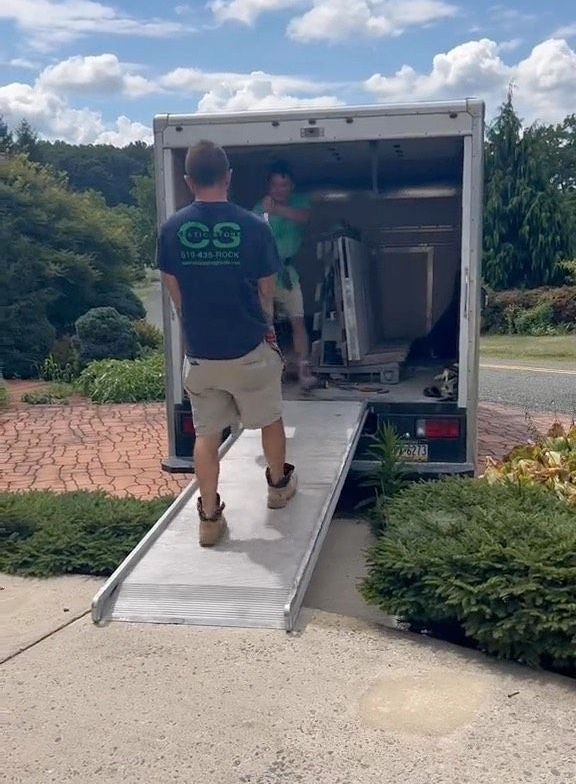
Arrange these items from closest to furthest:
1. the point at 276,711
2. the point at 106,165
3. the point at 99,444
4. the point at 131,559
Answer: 1. the point at 276,711
2. the point at 131,559
3. the point at 99,444
4. the point at 106,165

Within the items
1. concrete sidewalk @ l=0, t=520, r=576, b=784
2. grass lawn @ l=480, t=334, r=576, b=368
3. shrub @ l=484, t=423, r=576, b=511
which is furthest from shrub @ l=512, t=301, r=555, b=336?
concrete sidewalk @ l=0, t=520, r=576, b=784

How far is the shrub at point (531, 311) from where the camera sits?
21031 millimetres

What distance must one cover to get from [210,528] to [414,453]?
1.74m

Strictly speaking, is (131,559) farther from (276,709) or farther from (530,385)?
(530,385)

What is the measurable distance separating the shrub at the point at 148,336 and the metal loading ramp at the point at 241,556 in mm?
8933

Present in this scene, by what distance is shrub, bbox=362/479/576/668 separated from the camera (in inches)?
137

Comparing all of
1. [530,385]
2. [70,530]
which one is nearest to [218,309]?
[70,530]

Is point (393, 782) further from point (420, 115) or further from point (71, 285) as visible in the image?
point (71, 285)

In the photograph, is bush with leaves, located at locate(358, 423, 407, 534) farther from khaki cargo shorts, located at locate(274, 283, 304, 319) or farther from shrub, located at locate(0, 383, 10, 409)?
shrub, located at locate(0, 383, 10, 409)

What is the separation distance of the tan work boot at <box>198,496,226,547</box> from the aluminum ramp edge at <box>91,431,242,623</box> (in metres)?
0.24

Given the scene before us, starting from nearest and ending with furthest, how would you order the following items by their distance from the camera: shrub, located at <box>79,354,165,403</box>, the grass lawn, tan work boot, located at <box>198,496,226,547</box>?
1. tan work boot, located at <box>198,496,226,547</box>
2. shrub, located at <box>79,354,165,403</box>
3. the grass lawn

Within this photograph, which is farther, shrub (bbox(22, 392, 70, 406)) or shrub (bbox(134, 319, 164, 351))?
shrub (bbox(134, 319, 164, 351))

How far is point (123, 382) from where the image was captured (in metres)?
10.9

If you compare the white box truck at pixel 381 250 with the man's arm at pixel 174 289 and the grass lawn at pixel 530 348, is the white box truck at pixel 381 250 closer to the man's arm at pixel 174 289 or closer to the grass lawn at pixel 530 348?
the man's arm at pixel 174 289
